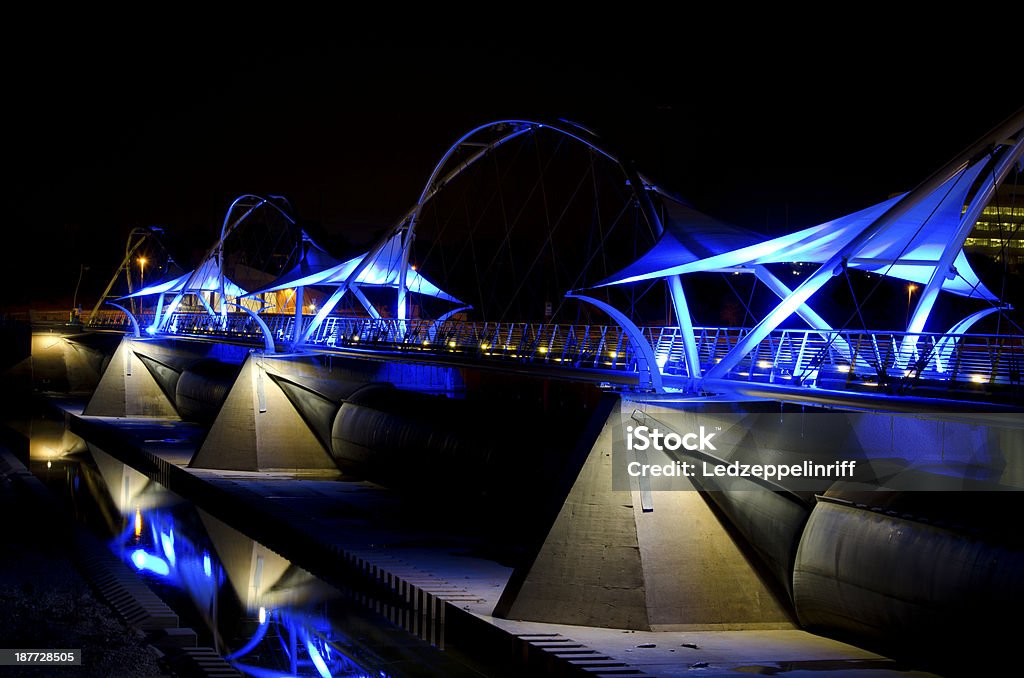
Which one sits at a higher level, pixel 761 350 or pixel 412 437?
A: pixel 761 350

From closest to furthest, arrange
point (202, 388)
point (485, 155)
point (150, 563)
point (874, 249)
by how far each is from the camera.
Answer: point (874, 249) → point (150, 563) → point (485, 155) → point (202, 388)

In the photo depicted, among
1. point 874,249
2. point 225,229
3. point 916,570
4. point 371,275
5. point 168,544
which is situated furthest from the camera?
point 225,229

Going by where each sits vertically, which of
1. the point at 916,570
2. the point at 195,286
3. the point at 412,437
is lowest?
the point at 916,570

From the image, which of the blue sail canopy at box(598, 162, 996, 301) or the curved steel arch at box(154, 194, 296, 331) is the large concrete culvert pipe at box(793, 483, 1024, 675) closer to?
the blue sail canopy at box(598, 162, 996, 301)

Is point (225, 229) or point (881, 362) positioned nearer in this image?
point (881, 362)

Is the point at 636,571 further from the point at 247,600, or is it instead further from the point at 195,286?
the point at 195,286

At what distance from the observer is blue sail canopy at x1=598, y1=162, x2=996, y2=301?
2130cm

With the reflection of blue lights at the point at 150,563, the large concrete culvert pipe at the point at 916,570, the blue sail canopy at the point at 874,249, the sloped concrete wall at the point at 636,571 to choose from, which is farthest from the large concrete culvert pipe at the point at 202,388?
the large concrete culvert pipe at the point at 916,570

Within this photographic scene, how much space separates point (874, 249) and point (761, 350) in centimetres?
732

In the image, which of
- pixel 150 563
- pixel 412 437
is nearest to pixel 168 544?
pixel 150 563

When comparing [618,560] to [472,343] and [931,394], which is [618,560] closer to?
[931,394]

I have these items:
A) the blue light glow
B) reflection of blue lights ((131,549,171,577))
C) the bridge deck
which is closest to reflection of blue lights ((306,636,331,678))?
reflection of blue lights ((131,549,171,577))

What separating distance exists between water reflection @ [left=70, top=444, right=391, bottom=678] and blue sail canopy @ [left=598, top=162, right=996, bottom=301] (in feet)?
30.7

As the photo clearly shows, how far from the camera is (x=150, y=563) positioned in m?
28.7
